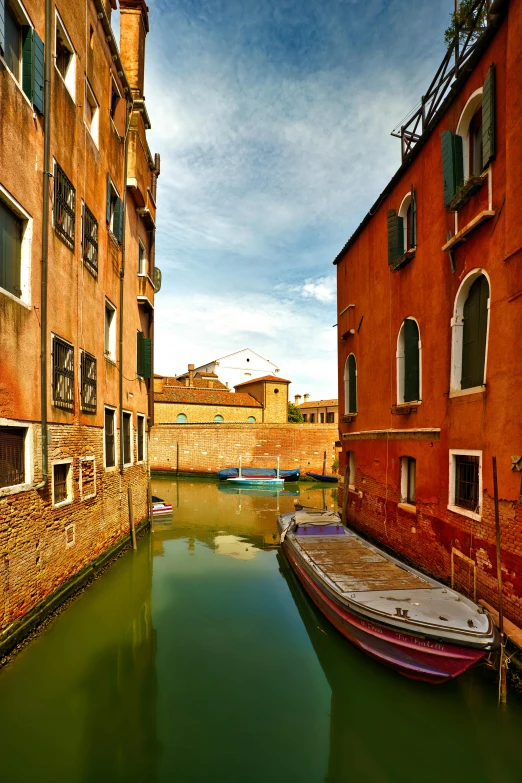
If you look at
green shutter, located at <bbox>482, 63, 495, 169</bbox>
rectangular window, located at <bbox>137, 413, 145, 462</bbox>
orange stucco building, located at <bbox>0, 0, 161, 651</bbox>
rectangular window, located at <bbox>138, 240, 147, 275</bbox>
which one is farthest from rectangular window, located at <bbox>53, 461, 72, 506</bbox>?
green shutter, located at <bbox>482, 63, 495, 169</bbox>

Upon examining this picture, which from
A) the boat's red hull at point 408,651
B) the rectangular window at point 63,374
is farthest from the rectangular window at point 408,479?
the rectangular window at point 63,374

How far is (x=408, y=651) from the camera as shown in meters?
4.91

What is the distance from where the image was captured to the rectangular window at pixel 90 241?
7883 millimetres

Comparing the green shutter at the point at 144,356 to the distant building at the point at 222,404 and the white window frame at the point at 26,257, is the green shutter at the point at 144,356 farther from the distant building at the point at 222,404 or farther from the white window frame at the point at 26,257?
the distant building at the point at 222,404

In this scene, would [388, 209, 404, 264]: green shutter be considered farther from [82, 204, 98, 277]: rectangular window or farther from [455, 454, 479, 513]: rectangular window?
[82, 204, 98, 277]: rectangular window

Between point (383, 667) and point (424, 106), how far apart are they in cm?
1030

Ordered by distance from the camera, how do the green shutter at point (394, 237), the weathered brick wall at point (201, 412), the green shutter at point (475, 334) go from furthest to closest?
the weathered brick wall at point (201, 412)
the green shutter at point (394, 237)
the green shutter at point (475, 334)

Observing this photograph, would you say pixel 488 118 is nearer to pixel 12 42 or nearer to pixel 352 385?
pixel 12 42

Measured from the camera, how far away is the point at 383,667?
543 cm

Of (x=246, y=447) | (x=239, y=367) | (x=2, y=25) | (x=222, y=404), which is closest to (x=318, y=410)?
(x=239, y=367)

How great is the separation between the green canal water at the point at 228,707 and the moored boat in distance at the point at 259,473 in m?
17.2

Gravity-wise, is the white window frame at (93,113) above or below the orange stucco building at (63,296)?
above

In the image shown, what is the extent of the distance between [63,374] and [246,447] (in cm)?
2105

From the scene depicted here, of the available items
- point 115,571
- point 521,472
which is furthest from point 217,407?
point 521,472
